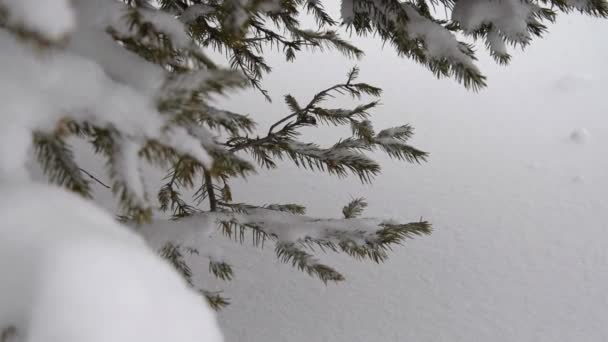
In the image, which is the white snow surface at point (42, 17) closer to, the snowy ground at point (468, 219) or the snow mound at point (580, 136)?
the snowy ground at point (468, 219)

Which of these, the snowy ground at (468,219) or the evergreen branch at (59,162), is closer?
the evergreen branch at (59,162)

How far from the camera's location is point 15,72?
0.65m

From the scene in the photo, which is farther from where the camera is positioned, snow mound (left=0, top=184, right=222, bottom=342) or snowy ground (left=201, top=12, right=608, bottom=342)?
snowy ground (left=201, top=12, right=608, bottom=342)

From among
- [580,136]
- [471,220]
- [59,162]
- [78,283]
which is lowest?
[78,283]

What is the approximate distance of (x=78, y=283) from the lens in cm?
56

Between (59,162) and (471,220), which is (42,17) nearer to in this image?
(59,162)

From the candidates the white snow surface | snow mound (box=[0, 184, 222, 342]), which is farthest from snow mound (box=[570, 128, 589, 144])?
the white snow surface

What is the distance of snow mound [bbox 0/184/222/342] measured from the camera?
55cm

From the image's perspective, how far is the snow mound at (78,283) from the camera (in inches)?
21.5

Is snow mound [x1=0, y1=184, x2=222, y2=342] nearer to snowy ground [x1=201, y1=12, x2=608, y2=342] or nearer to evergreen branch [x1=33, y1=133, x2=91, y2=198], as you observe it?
evergreen branch [x1=33, y1=133, x2=91, y2=198]

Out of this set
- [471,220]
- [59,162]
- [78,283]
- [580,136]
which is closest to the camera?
[78,283]

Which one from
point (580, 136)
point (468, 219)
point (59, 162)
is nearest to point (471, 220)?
point (468, 219)

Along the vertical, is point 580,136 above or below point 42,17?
above

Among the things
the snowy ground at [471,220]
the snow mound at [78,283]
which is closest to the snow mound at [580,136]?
the snowy ground at [471,220]
